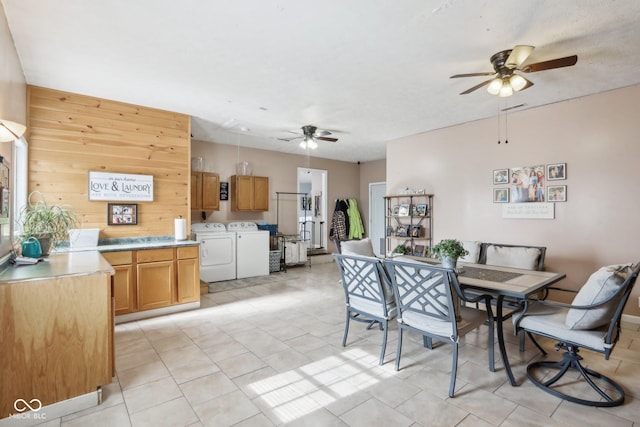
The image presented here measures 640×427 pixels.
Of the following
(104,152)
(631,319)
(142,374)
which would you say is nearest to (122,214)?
(104,152)

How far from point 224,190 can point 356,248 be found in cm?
365

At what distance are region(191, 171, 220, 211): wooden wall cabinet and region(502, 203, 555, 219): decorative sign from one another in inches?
187

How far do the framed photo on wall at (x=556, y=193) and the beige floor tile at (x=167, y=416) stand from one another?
14.7 feet

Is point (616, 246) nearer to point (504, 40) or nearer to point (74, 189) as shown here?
point (504, 40)

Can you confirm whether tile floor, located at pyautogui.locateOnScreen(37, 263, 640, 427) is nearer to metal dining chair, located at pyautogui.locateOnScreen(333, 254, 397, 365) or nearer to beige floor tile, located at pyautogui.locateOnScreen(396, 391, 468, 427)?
beige floor tile, located at pyautogui.locateOnScreen(396, 391, 468, 427)

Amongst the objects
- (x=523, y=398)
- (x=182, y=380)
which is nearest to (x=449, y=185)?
(x=523, y=398)

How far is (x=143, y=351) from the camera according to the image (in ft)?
9.29

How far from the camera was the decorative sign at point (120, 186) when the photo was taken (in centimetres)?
364

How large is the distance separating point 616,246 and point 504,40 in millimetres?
2771

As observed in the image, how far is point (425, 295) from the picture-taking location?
2.25 metres

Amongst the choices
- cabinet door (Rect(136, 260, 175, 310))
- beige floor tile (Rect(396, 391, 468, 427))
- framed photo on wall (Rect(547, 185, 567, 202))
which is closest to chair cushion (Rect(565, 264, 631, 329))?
beige floor tile (Rect(396, 391, 468, 427))

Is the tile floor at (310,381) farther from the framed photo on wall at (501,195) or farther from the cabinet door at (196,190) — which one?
the cabinet door at (196,190)

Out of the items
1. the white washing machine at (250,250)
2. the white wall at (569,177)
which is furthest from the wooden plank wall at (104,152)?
the white wall at (569,177)

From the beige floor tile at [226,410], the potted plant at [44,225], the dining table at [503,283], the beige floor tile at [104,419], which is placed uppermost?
the potted plant at [44,225]
